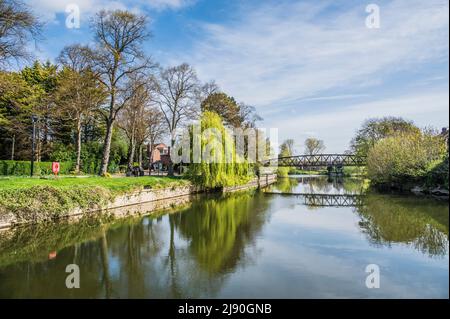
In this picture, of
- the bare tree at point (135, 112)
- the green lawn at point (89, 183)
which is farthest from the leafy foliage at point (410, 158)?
the bare tree at point (135, 112)

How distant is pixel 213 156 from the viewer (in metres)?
26.7

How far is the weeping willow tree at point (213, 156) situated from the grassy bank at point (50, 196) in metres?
8.81

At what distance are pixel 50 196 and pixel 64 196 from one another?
0.69 meters

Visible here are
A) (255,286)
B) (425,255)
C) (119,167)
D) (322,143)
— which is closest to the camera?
(255,286)

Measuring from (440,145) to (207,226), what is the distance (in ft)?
70.7

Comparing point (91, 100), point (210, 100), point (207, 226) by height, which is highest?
point (210, 100)

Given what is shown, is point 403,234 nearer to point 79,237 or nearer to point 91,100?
point 79,237

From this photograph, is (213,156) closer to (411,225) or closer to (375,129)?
(411,225)

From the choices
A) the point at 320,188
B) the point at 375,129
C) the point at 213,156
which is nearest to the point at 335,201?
the point at 213,156

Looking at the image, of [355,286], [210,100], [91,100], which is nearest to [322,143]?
[210,100]

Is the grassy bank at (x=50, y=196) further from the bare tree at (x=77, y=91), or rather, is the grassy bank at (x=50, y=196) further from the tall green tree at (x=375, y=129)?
the tall green tree at (x=375, y=129)

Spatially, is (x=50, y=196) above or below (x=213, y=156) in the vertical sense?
below

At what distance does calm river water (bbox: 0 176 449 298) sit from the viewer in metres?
6.92

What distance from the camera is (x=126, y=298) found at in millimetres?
6434
